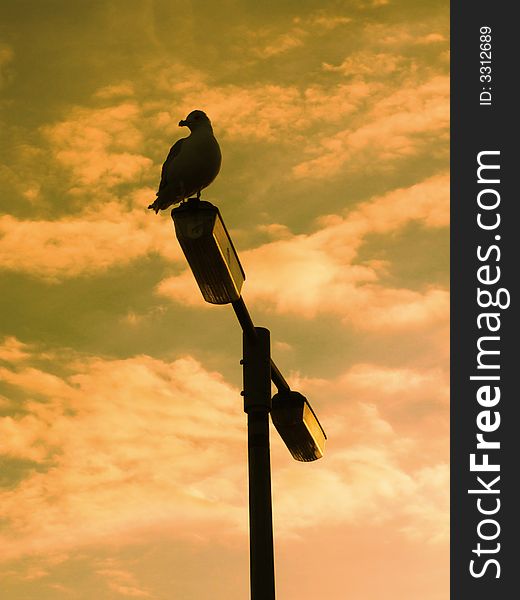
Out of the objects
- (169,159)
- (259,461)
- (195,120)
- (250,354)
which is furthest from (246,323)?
(195,120)

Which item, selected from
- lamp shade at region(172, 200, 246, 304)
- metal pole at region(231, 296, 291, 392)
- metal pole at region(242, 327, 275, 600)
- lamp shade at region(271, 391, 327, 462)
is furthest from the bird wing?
lamp shade at region(271, 391, 327, 462)

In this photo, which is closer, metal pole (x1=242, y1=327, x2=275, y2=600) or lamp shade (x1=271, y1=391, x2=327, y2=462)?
metal pole (x1=242, y1=327, x2=275, y2=600)

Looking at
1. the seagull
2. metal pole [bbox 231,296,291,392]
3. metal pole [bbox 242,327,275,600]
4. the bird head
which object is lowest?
metal pole [bbox 242,327,275,600]

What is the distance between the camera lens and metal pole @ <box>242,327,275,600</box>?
6.32m

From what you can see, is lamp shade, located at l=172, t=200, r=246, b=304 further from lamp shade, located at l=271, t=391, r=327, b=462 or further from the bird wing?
lamp shade, located at l=271, t=391, r=327, b=462

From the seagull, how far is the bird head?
0.51 meters

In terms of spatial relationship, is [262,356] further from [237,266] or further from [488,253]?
[488,253]

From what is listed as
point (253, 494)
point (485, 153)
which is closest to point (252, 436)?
point (253, 494)

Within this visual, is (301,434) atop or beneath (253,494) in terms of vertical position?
atop

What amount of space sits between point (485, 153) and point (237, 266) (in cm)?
754

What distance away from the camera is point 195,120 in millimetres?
7598

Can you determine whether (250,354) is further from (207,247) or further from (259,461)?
(207,247)

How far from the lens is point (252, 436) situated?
21.7 feet

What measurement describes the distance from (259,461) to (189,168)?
1730 mm
